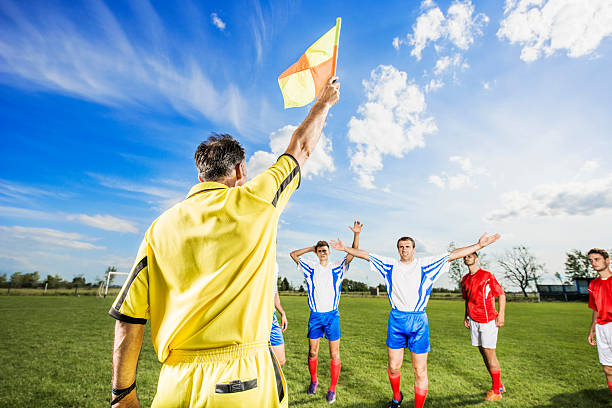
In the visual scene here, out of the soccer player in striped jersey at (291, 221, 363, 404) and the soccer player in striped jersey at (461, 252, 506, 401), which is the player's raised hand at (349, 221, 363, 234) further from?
the soccer player in striped jersey at (461, 252, 506, 401)

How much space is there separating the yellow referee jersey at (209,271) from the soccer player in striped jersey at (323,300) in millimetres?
5199

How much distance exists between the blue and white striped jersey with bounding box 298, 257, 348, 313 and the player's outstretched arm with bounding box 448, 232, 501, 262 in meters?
2.15

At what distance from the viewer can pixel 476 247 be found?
18.3 feet

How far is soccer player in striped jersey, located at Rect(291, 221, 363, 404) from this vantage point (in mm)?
6273

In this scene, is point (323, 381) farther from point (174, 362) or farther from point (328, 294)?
point (174, 362)

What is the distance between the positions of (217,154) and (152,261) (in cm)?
60

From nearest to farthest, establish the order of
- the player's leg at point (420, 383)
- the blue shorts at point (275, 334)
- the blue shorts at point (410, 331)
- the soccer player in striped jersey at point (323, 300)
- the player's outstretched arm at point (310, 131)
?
the player's outstretched arm at point (310, 131) < the player's leg at point (420, 383) < the blue shorts at point (275, 334) < the blue shorts at point (410, 331) < the soccer player in striped jersey at point (323, 300)

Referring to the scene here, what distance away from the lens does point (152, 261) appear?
1.42m

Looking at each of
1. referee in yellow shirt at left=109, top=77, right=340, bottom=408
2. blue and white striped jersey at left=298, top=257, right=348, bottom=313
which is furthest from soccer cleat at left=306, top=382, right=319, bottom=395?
referee in yellow shirt at left=109, top=77, right=340, bottom=408

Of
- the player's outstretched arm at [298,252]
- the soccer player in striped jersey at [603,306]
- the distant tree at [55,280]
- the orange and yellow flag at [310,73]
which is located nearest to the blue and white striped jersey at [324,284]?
the player's outstretched arm at [298,252]

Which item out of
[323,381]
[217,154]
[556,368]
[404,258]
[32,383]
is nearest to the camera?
[217,154]

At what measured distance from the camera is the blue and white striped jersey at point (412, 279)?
17.9ft

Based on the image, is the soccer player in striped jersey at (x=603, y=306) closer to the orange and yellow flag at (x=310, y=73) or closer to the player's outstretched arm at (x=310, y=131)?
the orange and yellow flag at (x=310, y=73)

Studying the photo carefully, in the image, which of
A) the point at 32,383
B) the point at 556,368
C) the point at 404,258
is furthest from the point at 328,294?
the point at 556,368
